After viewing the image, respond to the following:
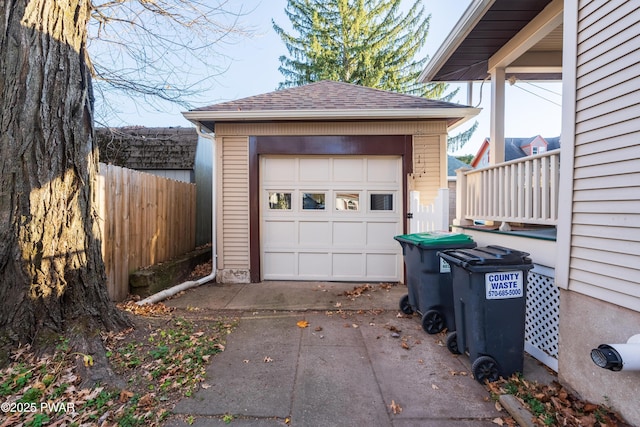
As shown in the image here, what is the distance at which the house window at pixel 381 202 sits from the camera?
5.98m

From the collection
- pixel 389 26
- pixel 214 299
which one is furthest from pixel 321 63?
pixel 214 299

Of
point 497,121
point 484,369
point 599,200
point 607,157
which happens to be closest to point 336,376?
point 484,369

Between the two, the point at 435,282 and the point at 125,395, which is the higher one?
the point at 435,282

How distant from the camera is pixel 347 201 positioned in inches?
236

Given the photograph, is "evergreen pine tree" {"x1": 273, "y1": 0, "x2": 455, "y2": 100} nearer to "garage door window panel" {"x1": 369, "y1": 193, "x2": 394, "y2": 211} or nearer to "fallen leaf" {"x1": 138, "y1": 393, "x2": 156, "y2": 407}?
"garage door window panel" {"x1": 369, "y1": 193, "x2": 394, "y2": 211}

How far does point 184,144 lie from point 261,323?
7.03m

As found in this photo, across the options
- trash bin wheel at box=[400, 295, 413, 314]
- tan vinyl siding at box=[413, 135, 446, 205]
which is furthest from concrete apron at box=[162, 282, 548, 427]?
tan vinyl siding at box=[413, 135, 446, 205]

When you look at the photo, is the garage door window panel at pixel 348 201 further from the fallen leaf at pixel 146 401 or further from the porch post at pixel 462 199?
the fallen leaf at pixel 146 401

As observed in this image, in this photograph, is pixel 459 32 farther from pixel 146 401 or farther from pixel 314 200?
pixel 146 401

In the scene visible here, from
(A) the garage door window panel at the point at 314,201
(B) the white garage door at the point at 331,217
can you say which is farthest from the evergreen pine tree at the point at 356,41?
(A) the garage door window panel at the point at 314,201

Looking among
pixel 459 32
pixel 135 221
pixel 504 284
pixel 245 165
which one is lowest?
pixel 504 284

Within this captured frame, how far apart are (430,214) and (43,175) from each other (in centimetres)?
469

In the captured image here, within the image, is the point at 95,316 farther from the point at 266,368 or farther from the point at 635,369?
the point at 635,369

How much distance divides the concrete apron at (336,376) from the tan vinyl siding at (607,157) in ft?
4.16
